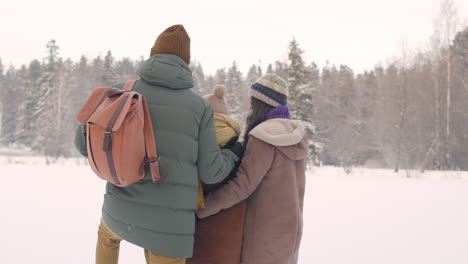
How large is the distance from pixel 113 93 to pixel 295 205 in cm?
145

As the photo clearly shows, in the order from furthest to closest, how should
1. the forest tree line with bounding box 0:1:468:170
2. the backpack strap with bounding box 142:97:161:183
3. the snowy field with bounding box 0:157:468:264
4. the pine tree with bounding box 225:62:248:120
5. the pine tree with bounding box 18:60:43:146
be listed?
the pine tree with bounding box 18:60:43:146 < the pine tree with bounding box 225:62:248:120 < the forest tree line with bounding box 0:1:468:170 < the snowy field with bounding box 0:157:468:264 < the backpack strap with bounding box 142:97:161:183

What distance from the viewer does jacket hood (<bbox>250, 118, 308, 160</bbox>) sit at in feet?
7.26

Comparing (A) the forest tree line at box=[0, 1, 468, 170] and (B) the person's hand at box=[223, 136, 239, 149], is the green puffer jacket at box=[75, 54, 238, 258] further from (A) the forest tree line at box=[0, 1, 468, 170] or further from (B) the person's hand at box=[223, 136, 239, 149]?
(A) the forest tree line at box=[0, 1, 468, 170]

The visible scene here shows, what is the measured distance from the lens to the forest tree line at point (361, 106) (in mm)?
22156

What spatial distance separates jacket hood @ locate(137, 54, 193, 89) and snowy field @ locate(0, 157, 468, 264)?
9.73 ft

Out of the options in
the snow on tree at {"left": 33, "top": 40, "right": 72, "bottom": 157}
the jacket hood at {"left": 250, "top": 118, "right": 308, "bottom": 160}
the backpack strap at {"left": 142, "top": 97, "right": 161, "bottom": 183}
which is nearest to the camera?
the backpack strap at {"left": 142, "top": 97, "right": 161, "bottom": 183}

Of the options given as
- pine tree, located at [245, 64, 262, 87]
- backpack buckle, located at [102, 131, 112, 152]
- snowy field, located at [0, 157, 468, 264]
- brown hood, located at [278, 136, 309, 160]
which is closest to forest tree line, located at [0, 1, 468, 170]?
pine tree, located at [245, 64, 262, 87]

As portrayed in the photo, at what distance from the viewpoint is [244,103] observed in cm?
4038

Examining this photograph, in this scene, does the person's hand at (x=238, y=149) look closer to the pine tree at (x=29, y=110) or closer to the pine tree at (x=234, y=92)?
the pine tree at (x=234, y=92)

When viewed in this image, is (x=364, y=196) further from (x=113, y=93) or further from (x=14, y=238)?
(x=113, y=93)

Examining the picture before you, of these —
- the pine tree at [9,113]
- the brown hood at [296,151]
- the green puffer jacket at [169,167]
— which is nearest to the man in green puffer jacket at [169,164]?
the green puffer jacket at [169,167]

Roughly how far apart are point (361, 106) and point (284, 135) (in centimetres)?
3630

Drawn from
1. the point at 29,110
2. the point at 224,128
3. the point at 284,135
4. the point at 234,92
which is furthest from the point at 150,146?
the point at 29,110

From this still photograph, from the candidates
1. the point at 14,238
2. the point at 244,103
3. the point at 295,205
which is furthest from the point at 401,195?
the point at 244,103
